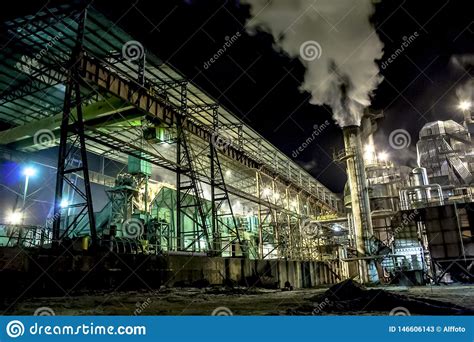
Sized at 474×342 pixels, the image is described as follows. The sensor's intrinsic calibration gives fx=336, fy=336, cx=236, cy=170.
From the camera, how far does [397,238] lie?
22.7 m

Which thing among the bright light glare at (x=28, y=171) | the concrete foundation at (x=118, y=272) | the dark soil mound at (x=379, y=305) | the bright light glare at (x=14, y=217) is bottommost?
the dark soil mound at (x=379, y=305)

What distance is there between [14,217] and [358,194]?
21.3 metres

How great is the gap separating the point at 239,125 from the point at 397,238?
1313cm

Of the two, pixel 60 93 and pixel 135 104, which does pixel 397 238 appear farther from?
pixel 60 93

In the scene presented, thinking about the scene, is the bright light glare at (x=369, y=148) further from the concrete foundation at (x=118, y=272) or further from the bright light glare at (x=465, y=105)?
the concrete foundation at (x=118, y=272)

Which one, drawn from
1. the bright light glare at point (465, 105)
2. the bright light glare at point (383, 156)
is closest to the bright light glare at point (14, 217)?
the bright light glare at point (383, 156)

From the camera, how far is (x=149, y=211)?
20.7 metres

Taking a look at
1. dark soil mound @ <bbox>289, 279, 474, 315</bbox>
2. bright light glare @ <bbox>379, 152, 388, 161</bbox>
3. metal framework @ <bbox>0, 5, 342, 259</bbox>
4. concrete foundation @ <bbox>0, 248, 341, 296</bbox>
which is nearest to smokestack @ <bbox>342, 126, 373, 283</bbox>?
metal framework @ <bbox>0, 5, 342, 259</bbox>

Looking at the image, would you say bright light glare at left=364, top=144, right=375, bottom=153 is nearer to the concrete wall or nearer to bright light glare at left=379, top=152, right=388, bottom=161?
bright light glare at left=379, top=152, right=388, bottom=161

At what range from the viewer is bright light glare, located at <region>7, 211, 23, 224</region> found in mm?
19984

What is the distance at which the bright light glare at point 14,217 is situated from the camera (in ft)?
65.6

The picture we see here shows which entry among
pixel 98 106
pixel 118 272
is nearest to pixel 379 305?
pixel 118 272

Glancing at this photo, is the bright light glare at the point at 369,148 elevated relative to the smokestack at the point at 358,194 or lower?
elevated

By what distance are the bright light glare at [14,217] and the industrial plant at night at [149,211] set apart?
5.5 inches
